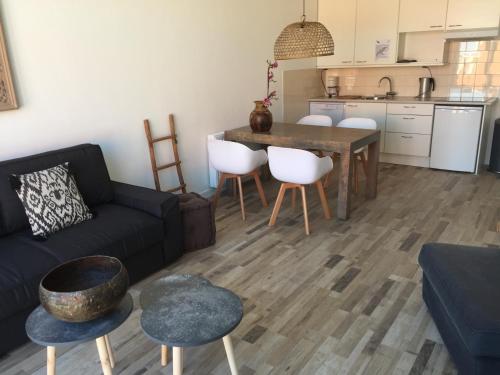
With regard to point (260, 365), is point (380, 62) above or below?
above

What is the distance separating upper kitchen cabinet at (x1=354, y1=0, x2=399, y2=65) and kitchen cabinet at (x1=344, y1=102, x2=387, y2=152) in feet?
1.87

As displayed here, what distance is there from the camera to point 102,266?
1725 millimetres

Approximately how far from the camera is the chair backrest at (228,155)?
12.0 feet

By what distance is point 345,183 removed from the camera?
362 centimetres

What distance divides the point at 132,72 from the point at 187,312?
2.43 metres

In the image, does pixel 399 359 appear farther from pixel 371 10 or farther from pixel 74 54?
pixel 371 10

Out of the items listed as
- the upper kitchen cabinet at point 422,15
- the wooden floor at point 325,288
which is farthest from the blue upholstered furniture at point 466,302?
the upper kitchen cabinet at point 422,15

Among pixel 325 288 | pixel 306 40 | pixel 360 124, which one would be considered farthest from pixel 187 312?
pixel 360 124

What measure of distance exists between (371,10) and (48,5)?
406 centimetres

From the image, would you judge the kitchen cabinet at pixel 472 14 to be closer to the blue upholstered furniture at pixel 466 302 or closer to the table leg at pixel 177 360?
the blue upholstered furniture at pixel 466 302

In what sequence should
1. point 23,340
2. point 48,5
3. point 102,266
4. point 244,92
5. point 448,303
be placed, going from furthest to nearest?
point 244,92, point 48,5, point 23,340, point 448,303, point 102,266

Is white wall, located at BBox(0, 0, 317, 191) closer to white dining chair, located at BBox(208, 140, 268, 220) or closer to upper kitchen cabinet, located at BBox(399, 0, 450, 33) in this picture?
white dining chair, located at BBox(208, 140, 268, 220)

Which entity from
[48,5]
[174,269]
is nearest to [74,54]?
[48,5]

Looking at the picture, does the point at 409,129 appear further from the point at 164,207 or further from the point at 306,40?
the point at 164,207
